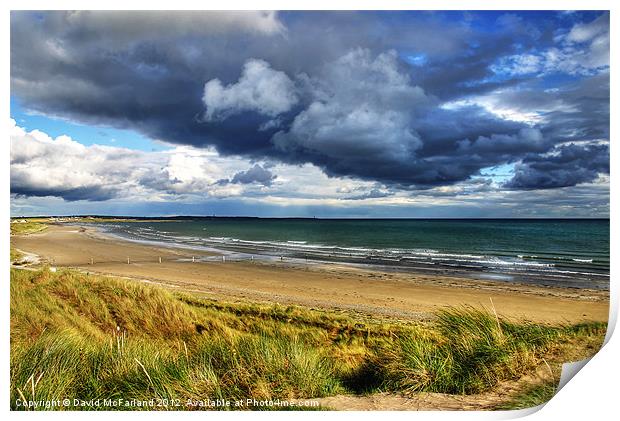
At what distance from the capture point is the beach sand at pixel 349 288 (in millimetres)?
9727

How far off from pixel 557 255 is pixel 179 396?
20957 mm

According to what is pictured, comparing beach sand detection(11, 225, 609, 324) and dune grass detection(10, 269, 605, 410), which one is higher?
dune grass detection(10, 269, 605, 410)

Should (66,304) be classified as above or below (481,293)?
above

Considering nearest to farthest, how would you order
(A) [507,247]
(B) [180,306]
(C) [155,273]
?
(B) [180,306], (C) [155,273], (A) [507,247]

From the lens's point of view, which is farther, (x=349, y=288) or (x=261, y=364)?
(x=349, y=288)

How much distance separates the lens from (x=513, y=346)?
3758 mm

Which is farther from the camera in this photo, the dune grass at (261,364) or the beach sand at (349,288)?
the beach sand at (349,288)

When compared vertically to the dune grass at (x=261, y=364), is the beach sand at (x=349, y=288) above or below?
below

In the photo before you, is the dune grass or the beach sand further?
the beach sand

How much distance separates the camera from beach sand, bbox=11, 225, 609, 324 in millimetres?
9727

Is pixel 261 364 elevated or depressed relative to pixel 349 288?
elevated

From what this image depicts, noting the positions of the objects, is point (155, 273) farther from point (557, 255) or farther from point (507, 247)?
point (507, 247)

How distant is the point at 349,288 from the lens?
41.8 feet
